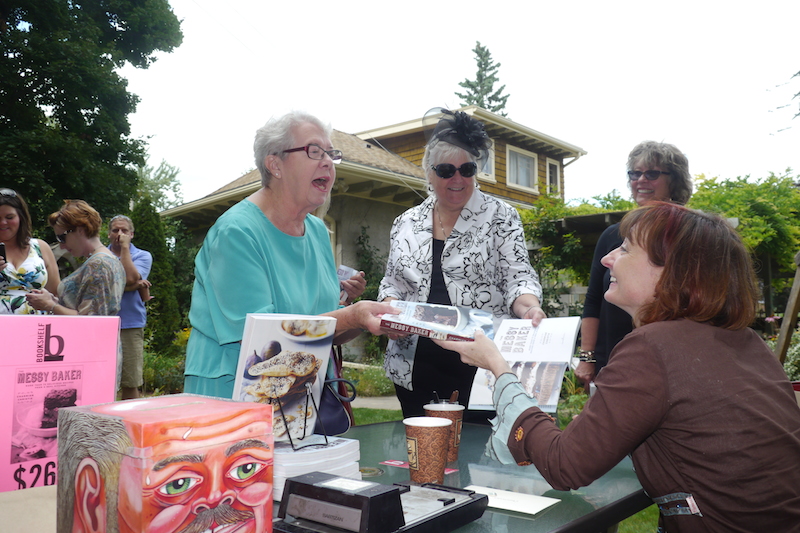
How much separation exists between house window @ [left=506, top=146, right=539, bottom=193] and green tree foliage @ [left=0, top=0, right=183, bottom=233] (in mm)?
9745

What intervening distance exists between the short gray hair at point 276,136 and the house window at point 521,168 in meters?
14.3

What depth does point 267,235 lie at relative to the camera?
1.94 m

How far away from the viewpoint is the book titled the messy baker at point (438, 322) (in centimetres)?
174

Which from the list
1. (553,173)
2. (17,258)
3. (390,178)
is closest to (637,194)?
(17,258)

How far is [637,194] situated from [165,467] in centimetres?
279

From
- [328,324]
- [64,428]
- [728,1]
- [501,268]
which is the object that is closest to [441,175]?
[501,268]

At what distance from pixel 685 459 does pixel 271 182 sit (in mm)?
1613

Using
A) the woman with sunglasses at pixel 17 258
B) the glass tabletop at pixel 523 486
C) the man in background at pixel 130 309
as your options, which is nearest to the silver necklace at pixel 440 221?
the glass tabletop at pixel 523 486

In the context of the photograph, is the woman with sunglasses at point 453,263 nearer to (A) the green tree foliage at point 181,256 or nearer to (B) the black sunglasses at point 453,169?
(B) the black sunglasses at point 453,169

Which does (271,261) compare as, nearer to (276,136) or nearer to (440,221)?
(276,136)

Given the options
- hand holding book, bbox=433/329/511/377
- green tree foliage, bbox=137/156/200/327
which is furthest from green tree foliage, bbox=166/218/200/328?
hand holding book, bbox=433/329/511/377

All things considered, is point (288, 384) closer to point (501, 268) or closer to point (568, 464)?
point (568, 464)

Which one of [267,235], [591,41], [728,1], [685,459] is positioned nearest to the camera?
[685,459]

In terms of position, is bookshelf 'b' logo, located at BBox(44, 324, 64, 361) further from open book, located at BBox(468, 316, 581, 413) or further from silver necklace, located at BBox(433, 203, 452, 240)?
silver necklace, located at BBox(433, 203, 452, 240)
